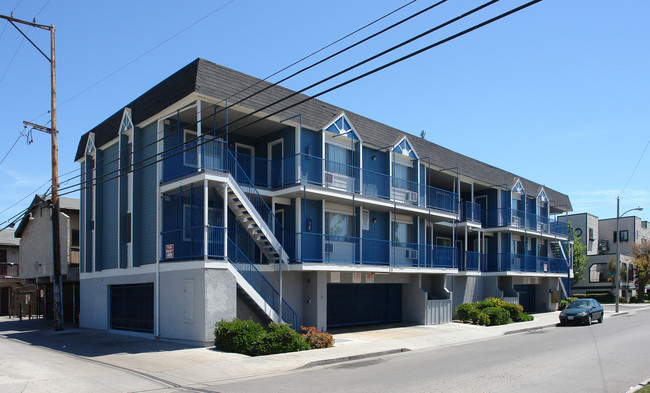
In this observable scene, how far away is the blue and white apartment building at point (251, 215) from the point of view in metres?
18.8

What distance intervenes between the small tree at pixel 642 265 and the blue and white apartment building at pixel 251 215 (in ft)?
103

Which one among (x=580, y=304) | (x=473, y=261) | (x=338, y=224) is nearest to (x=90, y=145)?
(x=338, y=224)

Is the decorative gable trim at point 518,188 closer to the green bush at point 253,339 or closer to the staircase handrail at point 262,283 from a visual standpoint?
the staircase handrail at point 262,283

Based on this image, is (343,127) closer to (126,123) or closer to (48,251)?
(126,123)

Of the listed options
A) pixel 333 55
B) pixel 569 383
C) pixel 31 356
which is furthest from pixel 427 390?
pixel 31 356

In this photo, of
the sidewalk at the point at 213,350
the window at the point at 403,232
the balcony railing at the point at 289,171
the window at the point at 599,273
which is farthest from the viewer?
the window at the point at 599,273

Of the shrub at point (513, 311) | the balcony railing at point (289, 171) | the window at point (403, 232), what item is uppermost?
the balcony railing at point (289, 171)

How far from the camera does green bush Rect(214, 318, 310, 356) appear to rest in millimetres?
15922

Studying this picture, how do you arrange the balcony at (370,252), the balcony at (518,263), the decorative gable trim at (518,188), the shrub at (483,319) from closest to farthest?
the balcony at (370,252)
the shrub at (483,319)
the balcony at (518,263)
the decorative gable trim at (518,188)

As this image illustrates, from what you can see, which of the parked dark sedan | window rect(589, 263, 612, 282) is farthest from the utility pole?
window rect(589, 263, 612, 282)

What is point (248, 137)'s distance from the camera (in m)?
23.1

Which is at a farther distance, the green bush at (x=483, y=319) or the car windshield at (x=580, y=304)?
the car windshield at (x=580, y=304)

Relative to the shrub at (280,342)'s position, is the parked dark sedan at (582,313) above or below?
below

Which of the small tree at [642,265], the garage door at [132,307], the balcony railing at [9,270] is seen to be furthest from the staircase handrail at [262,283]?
the small tree at [642,265]
